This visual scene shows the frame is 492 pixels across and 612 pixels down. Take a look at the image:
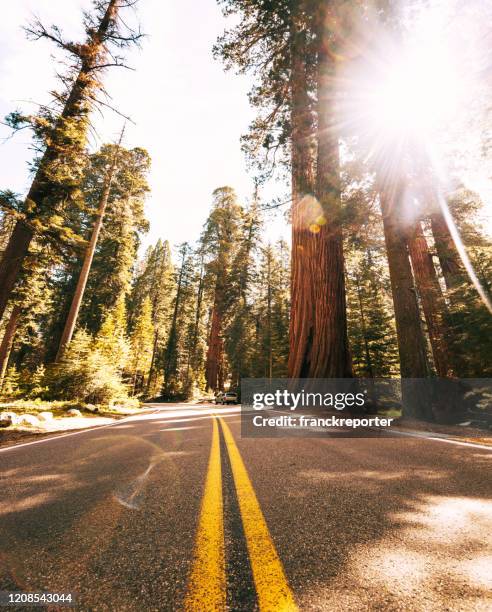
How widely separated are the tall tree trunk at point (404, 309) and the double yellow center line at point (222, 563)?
7053mm

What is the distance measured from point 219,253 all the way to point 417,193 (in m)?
31.9

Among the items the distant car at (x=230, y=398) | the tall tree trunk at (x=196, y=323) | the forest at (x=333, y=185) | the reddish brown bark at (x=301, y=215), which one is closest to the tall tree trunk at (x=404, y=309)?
the forest at (x=333, y=185)

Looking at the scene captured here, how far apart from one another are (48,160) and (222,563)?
1211 cm

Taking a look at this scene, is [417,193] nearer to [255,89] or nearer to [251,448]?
[255,89]

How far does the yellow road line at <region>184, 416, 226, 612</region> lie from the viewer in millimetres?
1045

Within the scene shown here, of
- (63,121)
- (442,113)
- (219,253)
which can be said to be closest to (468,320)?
→ (442,113)

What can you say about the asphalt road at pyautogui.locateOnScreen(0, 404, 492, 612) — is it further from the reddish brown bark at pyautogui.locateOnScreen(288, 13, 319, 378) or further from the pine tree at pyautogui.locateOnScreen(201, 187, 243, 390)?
the pine tree at pyautogui.locateOnScreen(201, 187, 243, 390)

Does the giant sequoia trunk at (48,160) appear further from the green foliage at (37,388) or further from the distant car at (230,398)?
the distant car at (230,398)

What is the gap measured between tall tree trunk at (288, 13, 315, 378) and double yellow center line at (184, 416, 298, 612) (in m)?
8.87

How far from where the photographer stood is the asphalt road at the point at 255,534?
109 centimetres

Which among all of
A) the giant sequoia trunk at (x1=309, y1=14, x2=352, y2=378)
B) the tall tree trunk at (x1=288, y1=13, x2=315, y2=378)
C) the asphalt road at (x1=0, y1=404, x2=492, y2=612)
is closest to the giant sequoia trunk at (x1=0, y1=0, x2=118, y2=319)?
the tall tree trunk at (x1=288, y1=13, x2=315, y2=378)

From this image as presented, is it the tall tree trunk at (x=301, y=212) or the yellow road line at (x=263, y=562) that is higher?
the tall tree trunk at (x=301, y=212)

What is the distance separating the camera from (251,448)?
4180mm

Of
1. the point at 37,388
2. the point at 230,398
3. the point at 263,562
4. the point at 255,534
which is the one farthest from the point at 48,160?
the point at 230,398
